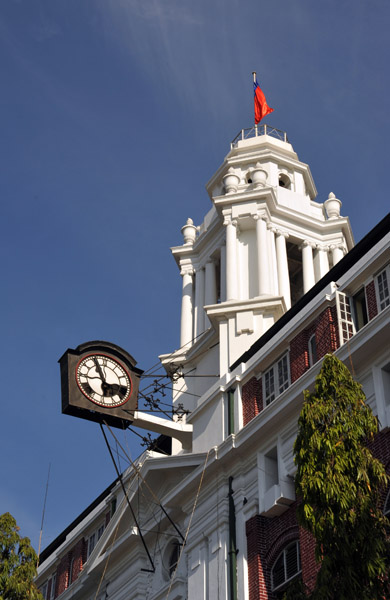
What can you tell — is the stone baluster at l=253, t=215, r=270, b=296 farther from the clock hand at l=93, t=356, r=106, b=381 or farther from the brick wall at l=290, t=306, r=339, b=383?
the brick wall at l=290, t=306, r=339, b=383

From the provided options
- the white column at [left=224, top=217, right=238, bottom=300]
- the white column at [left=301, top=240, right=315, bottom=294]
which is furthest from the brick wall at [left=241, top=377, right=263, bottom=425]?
the white column at [left=301, top=240, right=315, bottom=294]

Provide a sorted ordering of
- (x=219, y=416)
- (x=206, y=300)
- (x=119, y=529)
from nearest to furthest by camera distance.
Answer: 1. (x=219, y=416)
2. (x=119, y=529)
3. (x=206, y=300)

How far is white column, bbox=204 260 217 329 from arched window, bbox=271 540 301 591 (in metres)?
18.2

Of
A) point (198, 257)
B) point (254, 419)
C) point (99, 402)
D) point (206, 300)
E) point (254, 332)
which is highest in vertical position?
point (198, 257)

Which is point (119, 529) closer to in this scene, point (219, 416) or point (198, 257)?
point (219, 416)

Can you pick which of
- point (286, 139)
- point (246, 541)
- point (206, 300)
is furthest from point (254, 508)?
point (286, 139)

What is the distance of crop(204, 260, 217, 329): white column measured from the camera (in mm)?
49781

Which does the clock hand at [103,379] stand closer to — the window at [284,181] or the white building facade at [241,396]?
the white building facade at [241,396]

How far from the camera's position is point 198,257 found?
5272 centimetres

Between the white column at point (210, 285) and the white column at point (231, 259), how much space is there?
2.86 meters

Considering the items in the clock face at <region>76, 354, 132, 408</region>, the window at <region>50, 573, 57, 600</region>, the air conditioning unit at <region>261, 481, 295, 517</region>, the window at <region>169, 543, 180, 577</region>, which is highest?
the clock face at <region>76, 354, 132, 408</region>

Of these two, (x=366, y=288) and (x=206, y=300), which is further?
(x=206, y=300)

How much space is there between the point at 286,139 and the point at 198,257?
34.2ft

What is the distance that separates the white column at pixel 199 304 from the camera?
1940 inches
